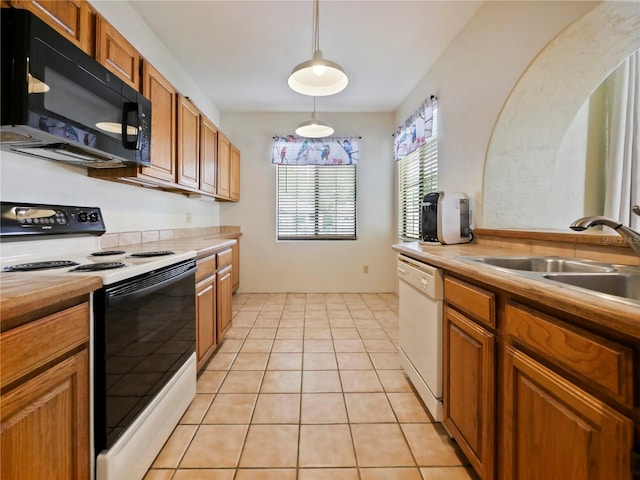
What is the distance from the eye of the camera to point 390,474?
1203 millimetres

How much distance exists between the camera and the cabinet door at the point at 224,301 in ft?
7.30

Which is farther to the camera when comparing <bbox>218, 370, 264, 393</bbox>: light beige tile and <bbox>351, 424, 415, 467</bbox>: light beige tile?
<bbox>218, 370, 264, 393</bbox>: light beige tile

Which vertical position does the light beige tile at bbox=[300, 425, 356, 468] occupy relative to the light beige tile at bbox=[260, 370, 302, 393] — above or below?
below

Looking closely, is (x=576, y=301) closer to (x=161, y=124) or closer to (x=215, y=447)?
(x=215, y=447)

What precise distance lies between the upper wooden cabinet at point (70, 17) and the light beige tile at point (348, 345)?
2454mm

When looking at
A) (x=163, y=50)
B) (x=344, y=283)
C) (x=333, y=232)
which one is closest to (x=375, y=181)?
(x=333, y=232)

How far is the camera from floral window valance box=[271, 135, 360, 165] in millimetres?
3988

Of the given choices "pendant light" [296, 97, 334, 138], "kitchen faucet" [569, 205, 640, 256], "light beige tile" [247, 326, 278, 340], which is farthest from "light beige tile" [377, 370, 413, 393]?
"pendant light" [296, 97, 334, 138]

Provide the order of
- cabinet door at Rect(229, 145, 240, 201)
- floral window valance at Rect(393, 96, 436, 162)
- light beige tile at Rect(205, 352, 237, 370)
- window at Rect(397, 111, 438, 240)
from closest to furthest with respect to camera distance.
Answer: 1. light beige tile at Rect(205, 352, 237, 370)
2. floral window valance at Rect(393, 96, 436, 162)
3. window at Rect(397, 111, 438, 240)
4. cabinet door at Rect(229, 145, 240, 201)

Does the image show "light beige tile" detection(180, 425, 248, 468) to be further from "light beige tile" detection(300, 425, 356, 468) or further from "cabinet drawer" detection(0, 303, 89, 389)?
"cabinet drawer" detection(0, 303, 89, 389)

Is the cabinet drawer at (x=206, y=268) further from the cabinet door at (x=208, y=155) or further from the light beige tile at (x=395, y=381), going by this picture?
the light beige tile at (x=395, y=381)

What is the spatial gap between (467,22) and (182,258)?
8.95 ft

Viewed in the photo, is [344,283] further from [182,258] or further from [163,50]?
[163,50]

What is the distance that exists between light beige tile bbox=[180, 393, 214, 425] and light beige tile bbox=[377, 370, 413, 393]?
1.09 m
